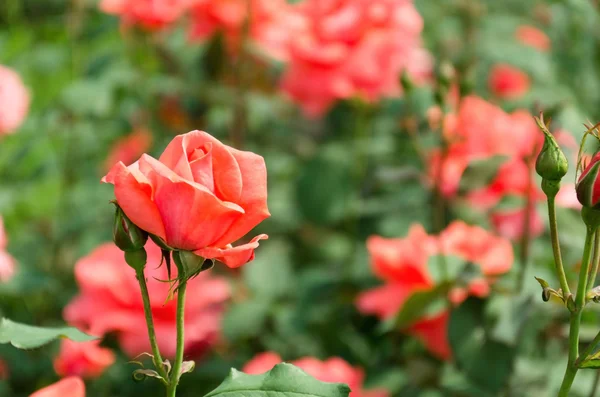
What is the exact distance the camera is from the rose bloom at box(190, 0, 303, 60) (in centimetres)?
166

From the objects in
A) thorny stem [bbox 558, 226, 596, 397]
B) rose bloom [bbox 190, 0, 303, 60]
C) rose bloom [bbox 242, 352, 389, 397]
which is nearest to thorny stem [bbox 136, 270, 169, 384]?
thorny stem [bbox 558, 226, 596, 397]

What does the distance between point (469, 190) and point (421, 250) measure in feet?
0.34

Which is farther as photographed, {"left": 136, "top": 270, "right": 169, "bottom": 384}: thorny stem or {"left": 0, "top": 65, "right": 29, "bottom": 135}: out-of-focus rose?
{"left": 0, "top": 65, "right": 29, "bottom": 135}: out-of-focus rose

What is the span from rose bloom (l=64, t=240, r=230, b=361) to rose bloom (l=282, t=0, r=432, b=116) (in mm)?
449

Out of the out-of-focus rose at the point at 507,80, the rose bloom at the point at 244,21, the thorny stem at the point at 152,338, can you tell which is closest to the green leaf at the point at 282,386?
the thorny stem at the point at 152,338

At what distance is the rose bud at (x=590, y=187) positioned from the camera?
58 cm

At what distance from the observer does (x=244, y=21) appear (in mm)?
1601

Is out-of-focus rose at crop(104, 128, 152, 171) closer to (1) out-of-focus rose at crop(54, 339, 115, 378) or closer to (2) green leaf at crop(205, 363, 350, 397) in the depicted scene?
(1) out-of-focus rose at crop(54, 339, 115, 378)

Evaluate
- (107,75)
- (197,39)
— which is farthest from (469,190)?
(197,39)

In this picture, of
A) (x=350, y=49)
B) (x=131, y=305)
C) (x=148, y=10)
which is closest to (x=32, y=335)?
(x=131, y=305)

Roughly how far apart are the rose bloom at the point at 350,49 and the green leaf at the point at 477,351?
54 cm

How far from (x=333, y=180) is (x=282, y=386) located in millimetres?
1039

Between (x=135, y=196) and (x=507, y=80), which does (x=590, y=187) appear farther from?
(x=507, y=80)

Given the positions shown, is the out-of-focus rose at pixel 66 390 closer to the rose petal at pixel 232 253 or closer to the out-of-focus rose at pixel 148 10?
the rose petal at pixel 232 253
